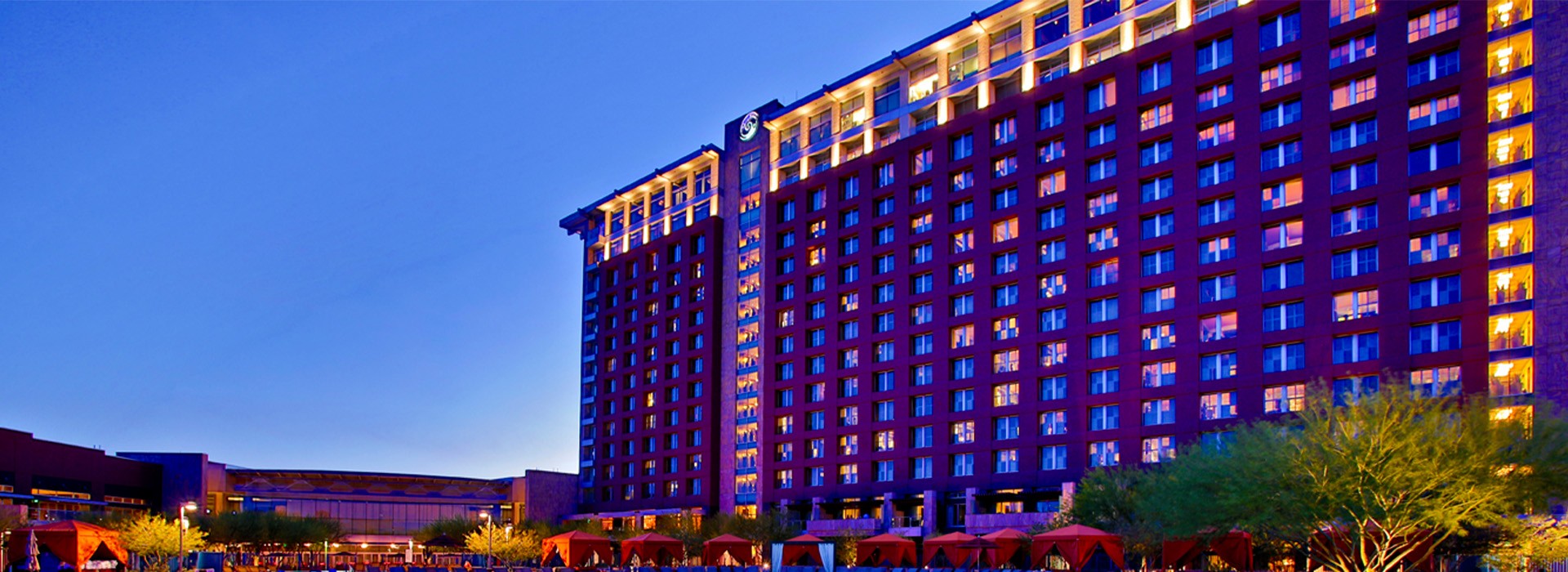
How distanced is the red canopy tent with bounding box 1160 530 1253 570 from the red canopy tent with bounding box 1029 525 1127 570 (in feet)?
6.58

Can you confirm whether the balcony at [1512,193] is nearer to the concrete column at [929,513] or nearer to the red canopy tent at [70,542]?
the concrete column at [929,513]

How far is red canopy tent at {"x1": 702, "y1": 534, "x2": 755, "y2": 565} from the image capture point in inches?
2857

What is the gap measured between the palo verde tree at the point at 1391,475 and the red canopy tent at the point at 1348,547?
183 mm

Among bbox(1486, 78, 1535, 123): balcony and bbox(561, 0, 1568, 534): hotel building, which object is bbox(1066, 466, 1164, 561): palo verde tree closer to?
bbox(561, 0, 1568, 534): hotel building

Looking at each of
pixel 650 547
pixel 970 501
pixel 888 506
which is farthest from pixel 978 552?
pixel 888 506

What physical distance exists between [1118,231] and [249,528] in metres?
72.5

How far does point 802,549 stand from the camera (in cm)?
7312

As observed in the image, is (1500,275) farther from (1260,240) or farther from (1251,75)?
(1251,75)

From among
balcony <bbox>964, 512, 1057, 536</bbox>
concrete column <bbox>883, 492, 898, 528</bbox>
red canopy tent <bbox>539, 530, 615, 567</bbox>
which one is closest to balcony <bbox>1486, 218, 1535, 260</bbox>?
balcony <bbox>964, 512, 1057, 536</bbox>

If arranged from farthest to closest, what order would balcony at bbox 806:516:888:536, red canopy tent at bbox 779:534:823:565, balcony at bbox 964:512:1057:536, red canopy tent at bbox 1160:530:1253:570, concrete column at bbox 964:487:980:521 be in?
balcony at bbox 806:516:888:536
concrete column at bbox 964:487:980:521
balcony at bbox 964:512:1057:536
red canopy tent at bbox 779:534:823:565
red canopy tent at bbox 1160:530:1253:570

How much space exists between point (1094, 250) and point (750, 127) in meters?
48.3

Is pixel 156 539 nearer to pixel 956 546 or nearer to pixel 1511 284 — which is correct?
pixel 956 546

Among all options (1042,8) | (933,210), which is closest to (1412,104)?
(1042,8)

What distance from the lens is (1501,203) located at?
7969cm
